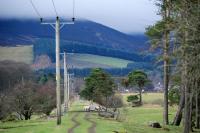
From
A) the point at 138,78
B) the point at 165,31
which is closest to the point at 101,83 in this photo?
the point at 138,78

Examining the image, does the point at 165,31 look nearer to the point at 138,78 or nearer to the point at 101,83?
the point at 101,83

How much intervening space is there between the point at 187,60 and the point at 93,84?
81754 mm

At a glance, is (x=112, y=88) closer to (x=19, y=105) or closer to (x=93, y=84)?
(x=93, y=84)

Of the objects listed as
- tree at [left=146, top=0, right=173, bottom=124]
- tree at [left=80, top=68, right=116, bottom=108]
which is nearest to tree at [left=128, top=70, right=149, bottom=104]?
tree at [left=80, top=68, right=116, bottom=108]

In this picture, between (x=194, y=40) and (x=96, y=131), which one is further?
(x=96, y=131)

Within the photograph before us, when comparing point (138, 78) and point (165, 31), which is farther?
point (138, 78)

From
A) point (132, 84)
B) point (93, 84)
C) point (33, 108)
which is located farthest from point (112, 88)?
point (33, 108)

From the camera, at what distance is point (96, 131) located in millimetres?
35000

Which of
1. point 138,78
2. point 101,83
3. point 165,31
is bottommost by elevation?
point 101,83

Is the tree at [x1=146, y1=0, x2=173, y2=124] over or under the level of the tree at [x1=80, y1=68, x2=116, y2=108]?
over

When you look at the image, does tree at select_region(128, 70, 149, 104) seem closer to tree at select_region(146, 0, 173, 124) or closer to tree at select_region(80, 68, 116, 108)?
tree at select_region(80, 68, 116, 108)

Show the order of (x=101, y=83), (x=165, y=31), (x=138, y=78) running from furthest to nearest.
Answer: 1. (x=138, y=78)
2. (x=101, y=83)
3. (x=165, y=31)

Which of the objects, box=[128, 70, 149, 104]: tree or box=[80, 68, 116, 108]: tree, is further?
box=[128, 70, 149, 104]: tree

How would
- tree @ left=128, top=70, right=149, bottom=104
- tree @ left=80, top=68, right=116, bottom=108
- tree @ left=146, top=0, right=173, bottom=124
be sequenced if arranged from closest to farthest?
tree @ left=146, top=0, right=173, bottom=124
tree @ left=80, top=68, right=116, bottom=108
tree @ left=128, top=70, right=149, bottom=104
